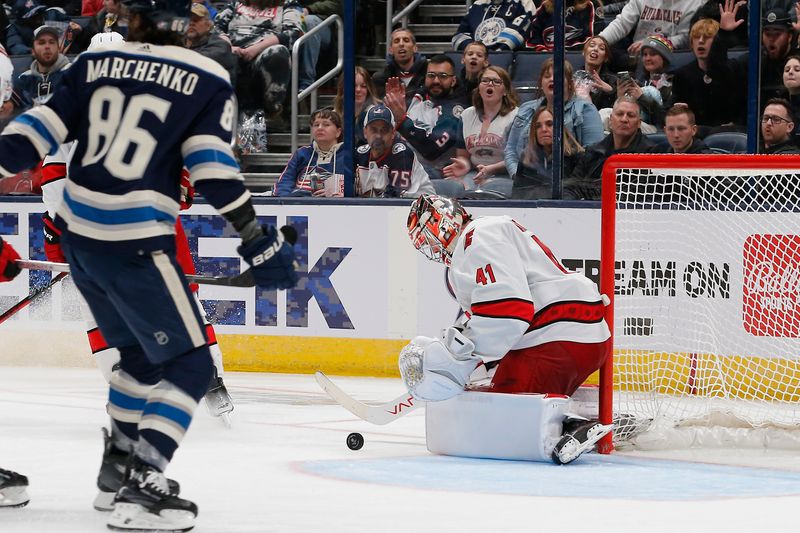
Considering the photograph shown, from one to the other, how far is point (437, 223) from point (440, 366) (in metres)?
0.44

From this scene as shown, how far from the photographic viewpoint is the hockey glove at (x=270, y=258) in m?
2.91

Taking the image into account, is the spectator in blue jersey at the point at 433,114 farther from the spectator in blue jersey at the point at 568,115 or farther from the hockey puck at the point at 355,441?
the hockey puck at the point at 355,441

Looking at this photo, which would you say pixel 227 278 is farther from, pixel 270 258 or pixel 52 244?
pixel 52 244

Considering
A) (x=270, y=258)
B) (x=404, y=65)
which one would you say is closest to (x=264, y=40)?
(x=404, y=65)

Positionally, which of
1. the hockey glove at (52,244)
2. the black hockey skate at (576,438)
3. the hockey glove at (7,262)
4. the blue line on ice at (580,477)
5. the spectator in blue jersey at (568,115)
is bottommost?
the blue line on ice at (580,477)

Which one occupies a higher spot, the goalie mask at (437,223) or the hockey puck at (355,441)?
the goalie mask at (437,223)

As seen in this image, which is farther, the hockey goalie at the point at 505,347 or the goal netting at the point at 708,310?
the goal netting at the point at 708,310

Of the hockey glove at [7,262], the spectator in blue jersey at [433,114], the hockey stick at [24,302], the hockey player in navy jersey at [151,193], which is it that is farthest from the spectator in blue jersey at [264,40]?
the hockey player in navy jersey at [151,193]

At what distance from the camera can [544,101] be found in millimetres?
6332

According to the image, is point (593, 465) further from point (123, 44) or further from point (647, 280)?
point (123, 44)

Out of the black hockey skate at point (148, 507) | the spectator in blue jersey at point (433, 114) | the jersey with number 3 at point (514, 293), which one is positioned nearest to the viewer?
the black hockey skate at point (148, 507)

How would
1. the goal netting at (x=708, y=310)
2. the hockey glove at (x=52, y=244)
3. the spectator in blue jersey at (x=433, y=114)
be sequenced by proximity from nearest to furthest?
the goal netting at (x=708, y=310)
the hockey glove at (x=52, y=244)
the spectator in blue jersey at (x=433, y=114)

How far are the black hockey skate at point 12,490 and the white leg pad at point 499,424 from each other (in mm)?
1277

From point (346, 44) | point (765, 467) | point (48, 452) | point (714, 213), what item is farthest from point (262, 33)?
point (765, 467)
